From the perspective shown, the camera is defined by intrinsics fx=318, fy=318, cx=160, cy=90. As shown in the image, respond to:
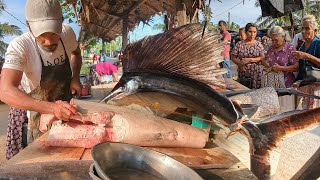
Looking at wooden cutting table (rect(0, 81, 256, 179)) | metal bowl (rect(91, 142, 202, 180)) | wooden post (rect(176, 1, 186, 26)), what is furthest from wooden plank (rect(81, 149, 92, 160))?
wooden post (rect(176, 1, 186, 26))

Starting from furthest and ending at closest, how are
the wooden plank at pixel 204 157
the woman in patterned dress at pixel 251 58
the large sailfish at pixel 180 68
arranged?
the woman in patterned dress at pixel 251 58
the large sailfish at pixel 180 68
the wooden plank at pixel 204 157

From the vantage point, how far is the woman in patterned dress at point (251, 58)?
4.34m

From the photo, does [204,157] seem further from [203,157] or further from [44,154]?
[44,154]

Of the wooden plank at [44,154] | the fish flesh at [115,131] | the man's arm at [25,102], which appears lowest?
the wooden plank at [44,154]

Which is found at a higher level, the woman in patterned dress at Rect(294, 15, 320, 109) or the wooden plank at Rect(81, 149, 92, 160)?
the woman in patterned dress at Rect(294, 15, 320, 109)

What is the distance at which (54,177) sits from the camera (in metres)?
1.23

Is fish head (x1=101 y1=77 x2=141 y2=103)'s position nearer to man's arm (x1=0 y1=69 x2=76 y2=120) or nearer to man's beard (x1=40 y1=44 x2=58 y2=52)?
man's arm (x1=0 y1=69 x2=76 y2=120)

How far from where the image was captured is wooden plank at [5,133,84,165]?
148 cm

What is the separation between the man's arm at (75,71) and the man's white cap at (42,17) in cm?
62

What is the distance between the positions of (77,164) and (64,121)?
0.42 m

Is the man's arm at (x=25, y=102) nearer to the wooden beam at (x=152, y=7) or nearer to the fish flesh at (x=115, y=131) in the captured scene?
the fish flesh at (x=115, y=131)

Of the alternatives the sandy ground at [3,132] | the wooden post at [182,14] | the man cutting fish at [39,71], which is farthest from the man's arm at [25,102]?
the wooden post at [182,14]

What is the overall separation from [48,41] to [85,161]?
102 centimetres

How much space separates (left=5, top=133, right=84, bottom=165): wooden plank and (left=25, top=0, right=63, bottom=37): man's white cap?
2.31 ft
